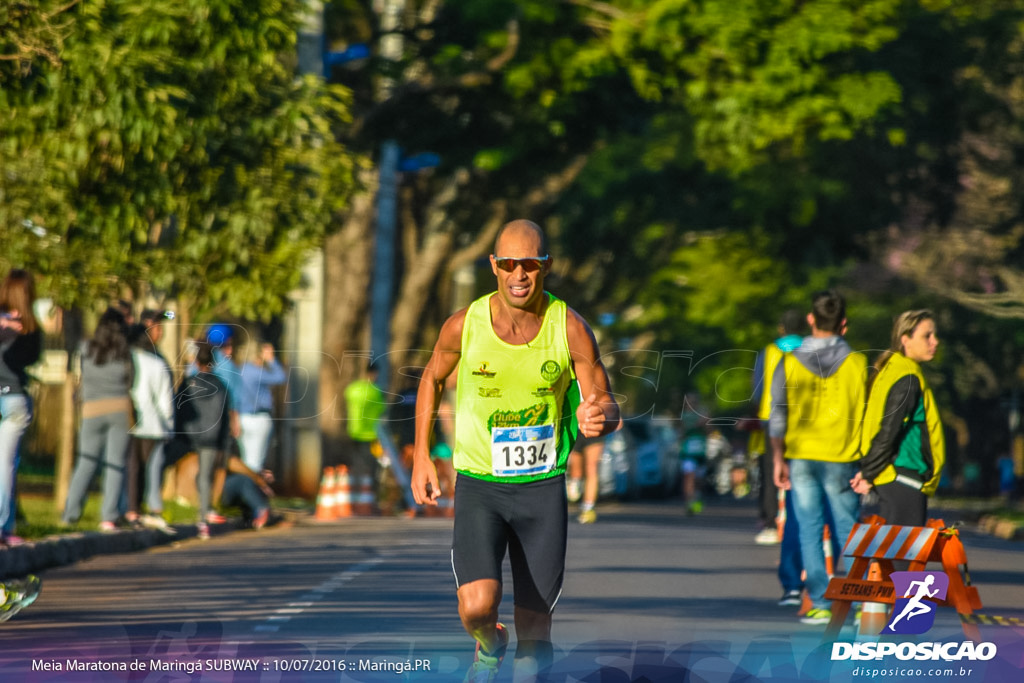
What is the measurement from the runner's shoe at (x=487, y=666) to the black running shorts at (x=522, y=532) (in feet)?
0.54

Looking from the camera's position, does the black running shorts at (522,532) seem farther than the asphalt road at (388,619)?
No

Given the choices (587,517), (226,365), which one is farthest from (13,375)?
(587,517)

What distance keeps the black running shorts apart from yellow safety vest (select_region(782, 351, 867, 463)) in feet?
14.2

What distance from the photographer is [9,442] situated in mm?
14289

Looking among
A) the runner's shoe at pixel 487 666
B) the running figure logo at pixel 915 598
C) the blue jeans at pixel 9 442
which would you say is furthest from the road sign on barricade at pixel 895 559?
the blue jeans at pixel 9 442

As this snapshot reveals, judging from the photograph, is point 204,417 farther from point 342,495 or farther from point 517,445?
point 517,445

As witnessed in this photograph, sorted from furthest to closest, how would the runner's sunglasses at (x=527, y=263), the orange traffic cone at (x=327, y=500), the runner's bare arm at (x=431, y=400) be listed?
the orange traffic cone at (x=327, y=500) < the runner's bare arm at (x=431, y=400) < the runner's sunglasses at (x=527, y=263)

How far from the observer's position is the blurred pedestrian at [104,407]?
1730 cm

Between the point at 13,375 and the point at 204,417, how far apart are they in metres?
5.37

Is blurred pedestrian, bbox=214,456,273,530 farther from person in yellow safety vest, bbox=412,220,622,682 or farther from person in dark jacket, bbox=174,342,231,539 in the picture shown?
person in yellow safety vest, bbox=412,220,622,682

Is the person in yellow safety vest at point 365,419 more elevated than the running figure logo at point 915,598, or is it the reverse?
the person in yellow safety vest at point 365,419

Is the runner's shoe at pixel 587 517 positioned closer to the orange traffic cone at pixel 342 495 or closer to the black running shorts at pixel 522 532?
the orange traffic cone at pixel 342 495

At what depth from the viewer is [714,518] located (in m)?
28.1

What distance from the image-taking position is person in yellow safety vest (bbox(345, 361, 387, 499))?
83.3 ft
